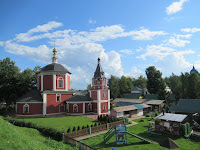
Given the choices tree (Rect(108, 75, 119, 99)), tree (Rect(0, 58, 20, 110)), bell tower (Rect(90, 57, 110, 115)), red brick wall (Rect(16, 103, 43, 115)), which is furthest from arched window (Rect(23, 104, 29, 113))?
tree (Rect(108, 75, 119, 99))

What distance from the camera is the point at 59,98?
100ft

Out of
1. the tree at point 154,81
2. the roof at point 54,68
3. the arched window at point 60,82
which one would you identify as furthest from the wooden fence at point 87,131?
the tree at point 154,81

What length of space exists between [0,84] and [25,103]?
8414 millimetres

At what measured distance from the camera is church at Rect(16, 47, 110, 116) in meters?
28.3

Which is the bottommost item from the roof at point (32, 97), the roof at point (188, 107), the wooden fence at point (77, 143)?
the wooden fence at point (77, 143)

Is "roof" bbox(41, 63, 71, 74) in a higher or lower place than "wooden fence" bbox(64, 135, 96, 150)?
higher

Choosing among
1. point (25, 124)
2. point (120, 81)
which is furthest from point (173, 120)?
point (120, 81)

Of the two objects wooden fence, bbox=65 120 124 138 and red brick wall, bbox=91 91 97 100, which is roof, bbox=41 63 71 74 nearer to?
red brick wall, bbox=91 91 97 100

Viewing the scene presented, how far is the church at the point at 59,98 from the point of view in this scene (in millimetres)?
28344

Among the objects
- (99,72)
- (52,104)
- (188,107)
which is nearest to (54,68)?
(52,104)

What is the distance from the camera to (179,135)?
16.8 meters

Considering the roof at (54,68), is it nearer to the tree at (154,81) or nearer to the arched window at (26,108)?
the arched window at (26,108)

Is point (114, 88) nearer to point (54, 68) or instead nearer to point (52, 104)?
point (54, 68)

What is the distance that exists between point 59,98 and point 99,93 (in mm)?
8328
